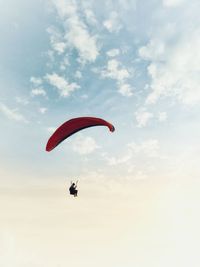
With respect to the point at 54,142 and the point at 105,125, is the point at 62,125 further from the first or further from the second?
the point at 105,125

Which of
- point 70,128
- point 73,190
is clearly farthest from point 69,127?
point 73,190

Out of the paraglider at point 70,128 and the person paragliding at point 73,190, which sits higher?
the paraglider at point 70,128

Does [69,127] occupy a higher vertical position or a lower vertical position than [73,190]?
higher

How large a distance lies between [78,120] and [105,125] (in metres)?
2.55

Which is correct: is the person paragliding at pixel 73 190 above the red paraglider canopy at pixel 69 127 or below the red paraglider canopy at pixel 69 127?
below

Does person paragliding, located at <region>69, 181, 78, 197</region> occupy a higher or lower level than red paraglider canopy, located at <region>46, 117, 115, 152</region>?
lower

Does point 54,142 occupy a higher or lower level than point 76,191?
higher

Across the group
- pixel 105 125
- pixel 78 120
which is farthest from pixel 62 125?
pixel 105 125

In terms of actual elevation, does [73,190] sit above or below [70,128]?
below

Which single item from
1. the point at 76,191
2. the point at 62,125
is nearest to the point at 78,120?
the point at 62,125

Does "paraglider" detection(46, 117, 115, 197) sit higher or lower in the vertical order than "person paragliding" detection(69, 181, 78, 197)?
higher

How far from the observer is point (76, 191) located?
29.1m

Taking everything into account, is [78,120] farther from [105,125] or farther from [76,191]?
[76,191]

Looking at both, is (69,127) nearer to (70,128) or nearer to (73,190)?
(70,128)
